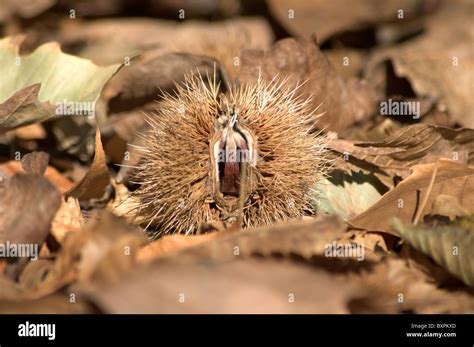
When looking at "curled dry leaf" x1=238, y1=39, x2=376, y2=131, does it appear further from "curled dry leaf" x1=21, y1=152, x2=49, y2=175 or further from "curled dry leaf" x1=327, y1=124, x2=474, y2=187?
"curled dry leaf" x1=21, y1=152, x2=49, y2=175

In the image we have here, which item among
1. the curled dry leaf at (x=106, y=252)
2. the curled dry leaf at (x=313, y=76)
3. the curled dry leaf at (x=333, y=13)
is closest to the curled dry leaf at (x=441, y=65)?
the curled dry leaf at (x=333, y=13)

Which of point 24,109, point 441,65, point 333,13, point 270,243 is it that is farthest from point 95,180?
point 333,13

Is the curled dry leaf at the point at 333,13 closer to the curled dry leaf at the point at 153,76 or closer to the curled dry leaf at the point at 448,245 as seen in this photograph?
the curled dry leaf at the point at 153,76

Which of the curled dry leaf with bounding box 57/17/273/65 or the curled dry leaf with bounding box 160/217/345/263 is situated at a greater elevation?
the curled dry leaf with bounding box 57/17/273/65

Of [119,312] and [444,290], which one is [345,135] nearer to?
[444,290]

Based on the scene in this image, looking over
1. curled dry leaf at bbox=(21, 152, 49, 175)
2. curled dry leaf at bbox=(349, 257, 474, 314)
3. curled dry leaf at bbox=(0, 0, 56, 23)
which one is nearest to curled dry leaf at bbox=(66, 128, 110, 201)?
curled dry leaf at bbox=(21, 152, 49, 175)

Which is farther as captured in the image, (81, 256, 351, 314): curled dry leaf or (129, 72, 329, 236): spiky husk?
(129, 72, 329, 236): spiky husk

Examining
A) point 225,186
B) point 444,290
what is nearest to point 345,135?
point 225,186

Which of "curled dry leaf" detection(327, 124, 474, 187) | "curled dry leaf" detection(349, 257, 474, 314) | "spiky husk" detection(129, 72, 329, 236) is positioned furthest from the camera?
"curled dry leaf" detection(327, 124, 474, 187)

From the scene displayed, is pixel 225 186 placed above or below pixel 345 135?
below
